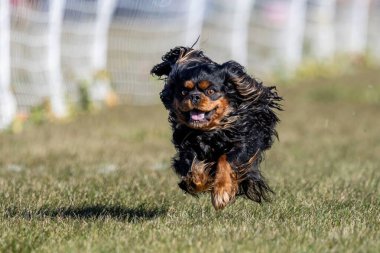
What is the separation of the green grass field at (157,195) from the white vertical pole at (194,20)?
10.7 feet

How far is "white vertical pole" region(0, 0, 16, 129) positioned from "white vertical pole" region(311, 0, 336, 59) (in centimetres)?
1303

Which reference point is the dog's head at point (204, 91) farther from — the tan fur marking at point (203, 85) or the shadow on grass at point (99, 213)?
the shadow on grass at point (99, 213)

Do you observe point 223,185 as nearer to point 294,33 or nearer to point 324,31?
point 294,33

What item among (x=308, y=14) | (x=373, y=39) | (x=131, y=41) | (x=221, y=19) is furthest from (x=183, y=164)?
(x=373, y=39)

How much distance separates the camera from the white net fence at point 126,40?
13555mm

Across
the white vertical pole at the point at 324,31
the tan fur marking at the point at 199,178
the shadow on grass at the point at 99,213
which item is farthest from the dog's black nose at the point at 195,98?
the white vertical pole at the point at 324,31

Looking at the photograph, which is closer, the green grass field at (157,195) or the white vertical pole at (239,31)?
the green grass field at (157,195)

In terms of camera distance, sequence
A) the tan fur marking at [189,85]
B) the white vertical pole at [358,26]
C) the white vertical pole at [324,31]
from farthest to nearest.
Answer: the white vertical pole at [358,26], the white vertical pole at [324,31], the tan fur marking at [189,85]

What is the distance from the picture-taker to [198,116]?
5836 millimetres

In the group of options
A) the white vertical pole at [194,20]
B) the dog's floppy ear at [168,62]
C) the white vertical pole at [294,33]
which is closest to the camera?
the dog's floppy ear at [168,62]

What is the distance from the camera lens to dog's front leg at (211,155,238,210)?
5895mm

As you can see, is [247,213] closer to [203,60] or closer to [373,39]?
[203,60]

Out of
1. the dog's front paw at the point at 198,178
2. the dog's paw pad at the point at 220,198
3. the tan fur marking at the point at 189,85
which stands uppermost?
the tan fur marking at the point at 189,85

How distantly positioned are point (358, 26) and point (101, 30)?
14.1 metres
